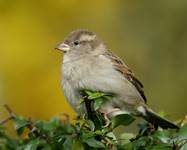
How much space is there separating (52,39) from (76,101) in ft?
8.82

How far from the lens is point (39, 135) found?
2697 millimetres

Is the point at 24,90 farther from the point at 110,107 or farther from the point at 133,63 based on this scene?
the point at 110,107

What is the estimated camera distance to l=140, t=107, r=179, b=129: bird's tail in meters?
3.10

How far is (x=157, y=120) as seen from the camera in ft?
11.3

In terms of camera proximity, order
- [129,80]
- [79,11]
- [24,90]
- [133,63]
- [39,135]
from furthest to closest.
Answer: [133,63] → [79,11] → [24,90] → [129,80] → [39,135]

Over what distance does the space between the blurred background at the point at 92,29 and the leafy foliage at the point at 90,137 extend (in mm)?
3023

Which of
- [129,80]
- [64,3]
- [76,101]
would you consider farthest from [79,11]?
[76,101]

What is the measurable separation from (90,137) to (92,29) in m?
4.39

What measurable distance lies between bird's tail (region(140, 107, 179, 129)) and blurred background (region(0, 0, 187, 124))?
1946 millimetres

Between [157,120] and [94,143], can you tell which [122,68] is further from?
[94,143]

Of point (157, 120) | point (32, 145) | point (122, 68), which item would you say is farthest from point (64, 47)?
point (32, 145)

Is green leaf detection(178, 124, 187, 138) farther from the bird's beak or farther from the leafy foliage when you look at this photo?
the bird's beak

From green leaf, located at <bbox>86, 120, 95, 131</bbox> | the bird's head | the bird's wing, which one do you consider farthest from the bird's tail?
the bird's head

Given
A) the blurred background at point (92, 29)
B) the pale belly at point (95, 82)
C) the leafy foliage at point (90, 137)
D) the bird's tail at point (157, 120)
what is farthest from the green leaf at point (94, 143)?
the blurred background at point (92, 29)
